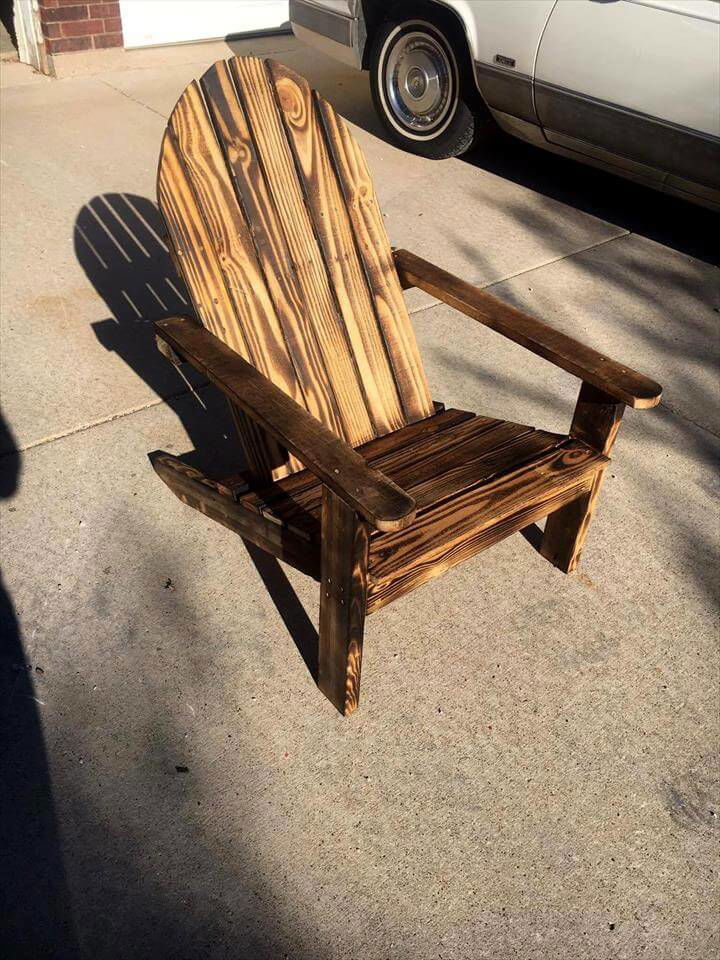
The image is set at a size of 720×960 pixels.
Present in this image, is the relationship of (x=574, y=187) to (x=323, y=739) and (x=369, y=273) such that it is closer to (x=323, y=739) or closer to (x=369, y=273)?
(x=369, y=273)

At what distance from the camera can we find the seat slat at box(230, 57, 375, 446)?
115 inches

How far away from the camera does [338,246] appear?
3045 mm

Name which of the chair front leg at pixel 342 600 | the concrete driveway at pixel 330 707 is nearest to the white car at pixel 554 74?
the concrete driveway at pixel 330 707

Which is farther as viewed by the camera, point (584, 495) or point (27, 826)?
point (584, 495)

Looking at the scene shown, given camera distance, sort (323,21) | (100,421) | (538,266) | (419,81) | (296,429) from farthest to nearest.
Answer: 1. (323,21)
2. (419,81)
3. (538,266)
4. (100,421)
5. (296,429)

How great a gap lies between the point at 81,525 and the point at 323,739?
111cm

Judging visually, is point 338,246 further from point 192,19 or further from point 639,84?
point 192,19

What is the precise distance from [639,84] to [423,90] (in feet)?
5.19

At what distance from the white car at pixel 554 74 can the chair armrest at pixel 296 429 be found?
289 cm

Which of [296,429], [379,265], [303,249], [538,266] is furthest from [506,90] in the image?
[296,429]

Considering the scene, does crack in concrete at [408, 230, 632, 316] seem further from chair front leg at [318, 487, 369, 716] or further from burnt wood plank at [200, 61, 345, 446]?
chair front leg at [318, 487, 369, 716]

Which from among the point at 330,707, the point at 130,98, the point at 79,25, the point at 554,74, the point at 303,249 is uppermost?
the point at 303,249

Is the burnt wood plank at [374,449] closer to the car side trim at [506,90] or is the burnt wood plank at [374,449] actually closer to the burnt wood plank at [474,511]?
the burnt wood plank at [474,511]

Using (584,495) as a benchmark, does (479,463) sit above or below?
above
